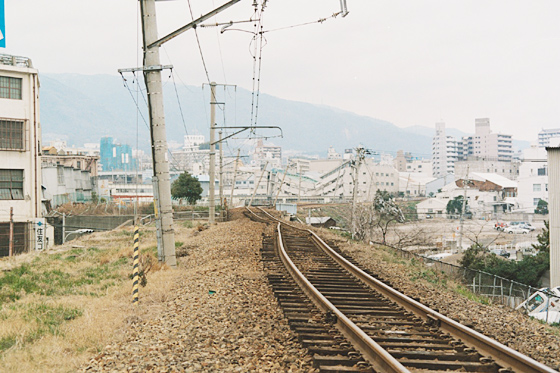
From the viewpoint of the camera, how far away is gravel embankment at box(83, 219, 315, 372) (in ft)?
19.8

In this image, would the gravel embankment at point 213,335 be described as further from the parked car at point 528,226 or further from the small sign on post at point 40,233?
the parked car at point 528,226

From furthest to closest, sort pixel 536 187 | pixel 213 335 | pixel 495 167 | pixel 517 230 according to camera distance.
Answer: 1. pixel 495 167
2. pixel 536 187
3. pixel 517 230
4. pixel 213 335

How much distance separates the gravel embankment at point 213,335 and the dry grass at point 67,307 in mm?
456

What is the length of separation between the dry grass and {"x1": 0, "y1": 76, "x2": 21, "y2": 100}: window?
55.9 ft

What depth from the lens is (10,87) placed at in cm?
3400

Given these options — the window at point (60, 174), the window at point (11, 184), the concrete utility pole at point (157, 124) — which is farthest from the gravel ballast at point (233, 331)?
the window at point (60, 174)

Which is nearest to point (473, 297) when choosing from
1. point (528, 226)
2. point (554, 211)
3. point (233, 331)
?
point (233, 331)

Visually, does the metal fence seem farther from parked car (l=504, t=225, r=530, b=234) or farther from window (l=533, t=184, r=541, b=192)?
window (l=533, t=184, r=541, b=192)

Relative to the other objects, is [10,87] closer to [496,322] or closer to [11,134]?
[11,134]

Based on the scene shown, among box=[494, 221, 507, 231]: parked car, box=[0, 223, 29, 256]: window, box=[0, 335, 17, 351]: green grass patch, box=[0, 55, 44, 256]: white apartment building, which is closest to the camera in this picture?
box=[0, 335, 17, 351]: green grass patch

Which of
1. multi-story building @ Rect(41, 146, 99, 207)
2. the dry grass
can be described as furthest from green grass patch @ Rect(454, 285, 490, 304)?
multi-story building @ Rect(41, 146, 99, 207)

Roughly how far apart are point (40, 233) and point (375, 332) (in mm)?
32240

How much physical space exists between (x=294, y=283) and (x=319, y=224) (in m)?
39.8

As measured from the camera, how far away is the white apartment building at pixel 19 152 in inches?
1329
